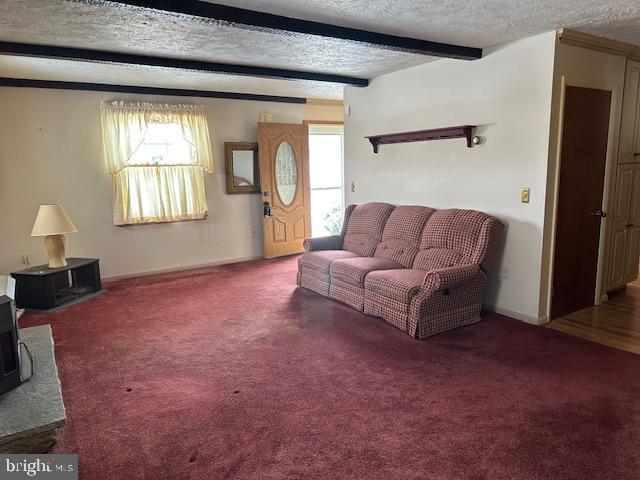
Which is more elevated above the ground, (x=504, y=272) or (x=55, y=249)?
(x=55, y=249)

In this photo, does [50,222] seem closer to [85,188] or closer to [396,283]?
[85,188]

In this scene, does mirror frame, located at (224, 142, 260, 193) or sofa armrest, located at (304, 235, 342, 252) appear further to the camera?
mirror frame, located at (224, 142, 260, 193)

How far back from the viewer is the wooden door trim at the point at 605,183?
347 cm

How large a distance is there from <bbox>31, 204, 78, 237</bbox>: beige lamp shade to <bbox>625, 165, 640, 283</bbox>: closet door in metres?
5.55

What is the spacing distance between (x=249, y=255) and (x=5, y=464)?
182 inches

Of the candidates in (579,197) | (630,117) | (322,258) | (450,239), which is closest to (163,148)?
(322,258)

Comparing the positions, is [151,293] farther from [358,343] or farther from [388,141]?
[388,141]

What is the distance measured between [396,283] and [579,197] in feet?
5.64

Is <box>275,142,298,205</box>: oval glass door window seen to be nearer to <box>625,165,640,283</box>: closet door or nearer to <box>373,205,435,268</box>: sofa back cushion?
<box>373,205,435,268</box>: sofa back cushion

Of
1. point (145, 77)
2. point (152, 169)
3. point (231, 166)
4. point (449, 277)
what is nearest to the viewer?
point (449, 277)

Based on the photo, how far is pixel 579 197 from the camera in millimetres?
3736

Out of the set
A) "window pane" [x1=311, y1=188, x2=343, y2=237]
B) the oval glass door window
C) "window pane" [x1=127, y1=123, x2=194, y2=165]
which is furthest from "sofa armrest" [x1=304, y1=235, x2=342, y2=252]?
"window pane" [x1=311, y1=188, x2=343, y2=237]

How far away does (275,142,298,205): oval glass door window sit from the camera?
21.1ft

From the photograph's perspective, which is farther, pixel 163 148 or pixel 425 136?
pixel 163 148
